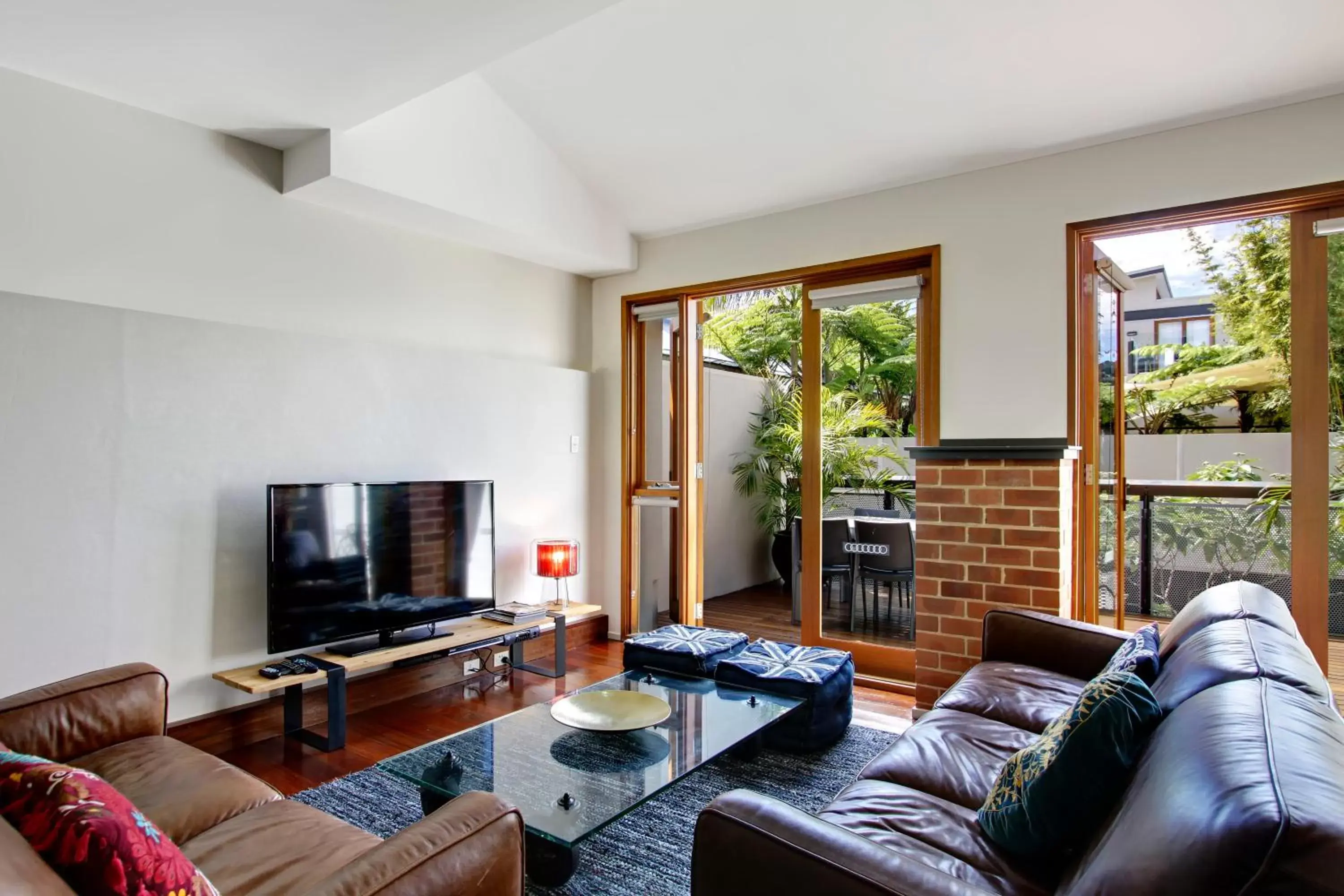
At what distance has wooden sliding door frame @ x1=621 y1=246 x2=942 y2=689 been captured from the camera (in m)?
3.70

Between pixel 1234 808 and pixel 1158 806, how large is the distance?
0.18 metres

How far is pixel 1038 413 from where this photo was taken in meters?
3.36

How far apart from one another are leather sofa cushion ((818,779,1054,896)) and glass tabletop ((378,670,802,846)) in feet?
1.82

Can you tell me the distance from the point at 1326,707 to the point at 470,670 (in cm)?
361

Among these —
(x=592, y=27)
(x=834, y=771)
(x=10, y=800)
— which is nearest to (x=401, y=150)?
(x=592, y=27)

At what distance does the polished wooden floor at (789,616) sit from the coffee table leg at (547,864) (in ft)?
7.68

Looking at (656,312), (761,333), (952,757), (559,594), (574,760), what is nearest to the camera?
(952,757)

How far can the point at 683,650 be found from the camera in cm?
317

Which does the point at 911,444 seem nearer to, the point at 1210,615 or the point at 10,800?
the point at 1210,615

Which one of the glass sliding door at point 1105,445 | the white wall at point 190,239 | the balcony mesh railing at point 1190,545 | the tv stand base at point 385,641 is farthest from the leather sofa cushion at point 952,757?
the white wall at point 190,239

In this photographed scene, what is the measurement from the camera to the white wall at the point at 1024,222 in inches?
116

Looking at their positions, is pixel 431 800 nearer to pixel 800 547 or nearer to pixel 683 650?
pixel 683 650

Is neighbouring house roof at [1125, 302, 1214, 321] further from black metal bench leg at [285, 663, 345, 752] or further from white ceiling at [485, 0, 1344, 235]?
black metal bench leg at [285, 663, 345, 752]

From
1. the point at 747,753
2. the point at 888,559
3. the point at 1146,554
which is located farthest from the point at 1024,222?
the point at 747,753
